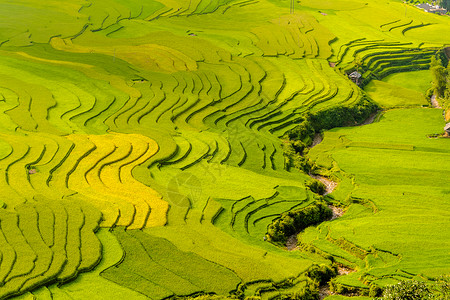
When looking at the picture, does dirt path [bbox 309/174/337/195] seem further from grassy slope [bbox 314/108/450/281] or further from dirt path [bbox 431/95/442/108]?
dirt path [bbox 431/95/442/108]

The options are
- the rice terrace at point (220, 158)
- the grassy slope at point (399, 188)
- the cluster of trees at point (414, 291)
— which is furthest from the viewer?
the grassy slope at point (399, 188)

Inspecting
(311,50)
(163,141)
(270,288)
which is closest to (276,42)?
(311,50)

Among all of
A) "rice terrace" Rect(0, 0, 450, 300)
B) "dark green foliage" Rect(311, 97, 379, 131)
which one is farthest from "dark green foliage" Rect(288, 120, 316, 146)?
"dark green foliage" Rect(311, 97, 379, 131)

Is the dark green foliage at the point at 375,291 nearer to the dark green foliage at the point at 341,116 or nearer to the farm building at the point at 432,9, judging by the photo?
the dark green foliage at the point at 341,116

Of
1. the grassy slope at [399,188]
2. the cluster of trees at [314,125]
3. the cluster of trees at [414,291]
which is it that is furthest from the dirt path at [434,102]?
the cluster of trees at [414,291]

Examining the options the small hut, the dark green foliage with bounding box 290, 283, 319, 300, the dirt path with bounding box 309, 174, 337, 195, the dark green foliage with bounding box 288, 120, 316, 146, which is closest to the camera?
the dark green foliage with bounding box 290, 283, 319, 300
